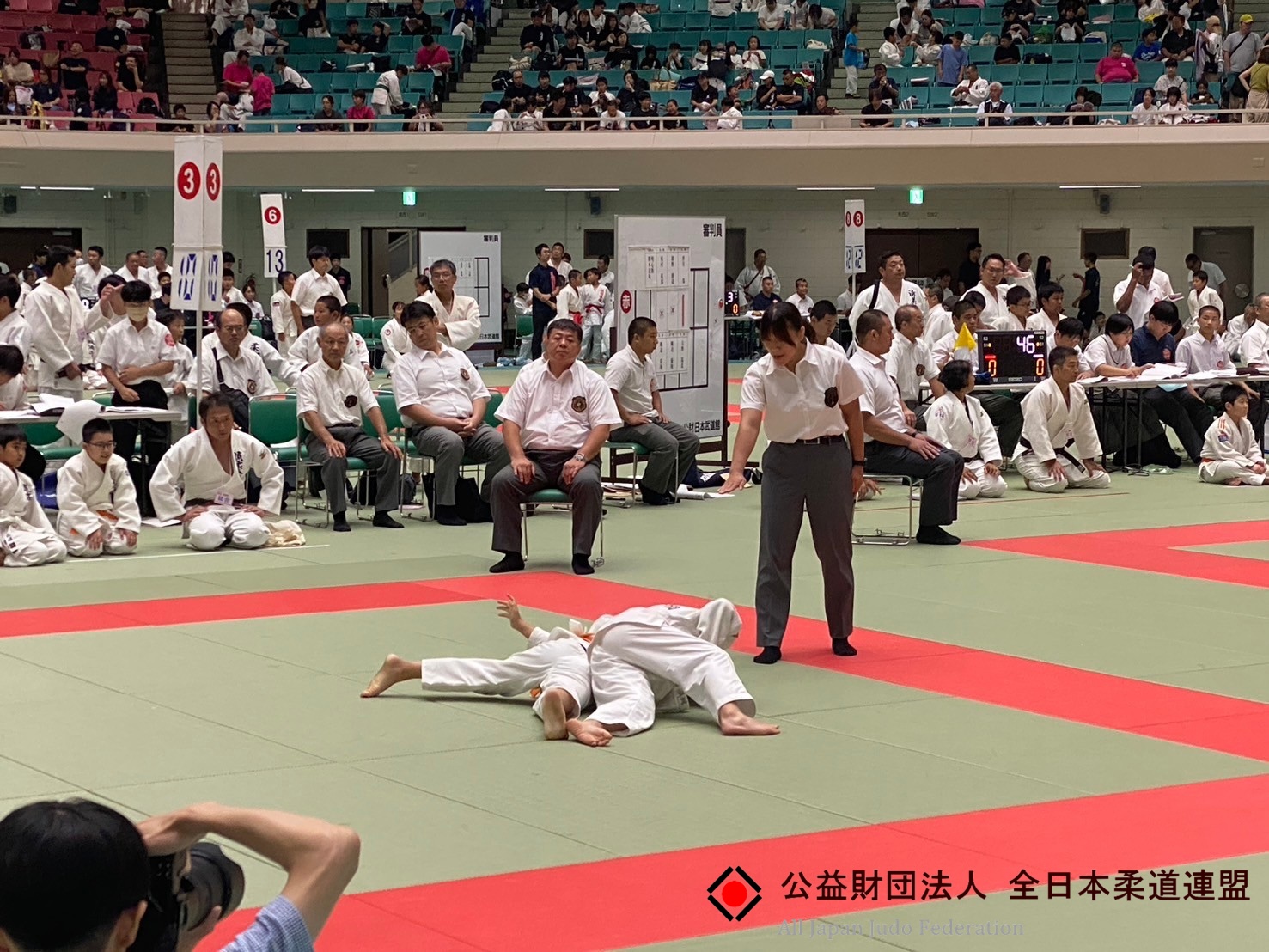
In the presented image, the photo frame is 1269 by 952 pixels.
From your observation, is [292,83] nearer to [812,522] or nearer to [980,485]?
[980,485]

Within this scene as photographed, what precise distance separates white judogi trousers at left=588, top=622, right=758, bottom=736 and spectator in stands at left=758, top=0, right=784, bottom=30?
26603mm

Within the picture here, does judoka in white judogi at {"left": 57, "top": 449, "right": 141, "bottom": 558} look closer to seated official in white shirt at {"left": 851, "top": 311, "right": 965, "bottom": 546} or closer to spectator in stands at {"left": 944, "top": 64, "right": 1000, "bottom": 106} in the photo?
seated official in white shirt at {"left": 851, "top": 311, "right": 965, "bottom": 546}

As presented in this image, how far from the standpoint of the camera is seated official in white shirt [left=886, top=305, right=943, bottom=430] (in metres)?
14.4

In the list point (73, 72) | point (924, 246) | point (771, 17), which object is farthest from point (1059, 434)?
point (73, 72)

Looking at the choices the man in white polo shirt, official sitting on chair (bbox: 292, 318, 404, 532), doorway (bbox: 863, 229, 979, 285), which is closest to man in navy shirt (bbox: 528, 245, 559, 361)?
doorway (bbox: 863, 229, 979, 285)

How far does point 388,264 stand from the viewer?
33.5m

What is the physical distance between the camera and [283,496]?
45.7 ft

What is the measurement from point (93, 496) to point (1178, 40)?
2242 cm

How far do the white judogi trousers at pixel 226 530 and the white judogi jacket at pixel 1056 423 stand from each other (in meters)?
6.59

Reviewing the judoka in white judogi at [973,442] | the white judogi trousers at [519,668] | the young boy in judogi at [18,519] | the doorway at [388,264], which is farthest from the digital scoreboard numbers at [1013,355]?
the doorway at [388,264]


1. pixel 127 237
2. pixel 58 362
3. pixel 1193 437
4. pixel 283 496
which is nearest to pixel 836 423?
pixel 283 496

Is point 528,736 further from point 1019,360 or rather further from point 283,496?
point 1019,360

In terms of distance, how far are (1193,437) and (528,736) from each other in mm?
11332

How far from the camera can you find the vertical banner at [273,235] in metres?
21.1
